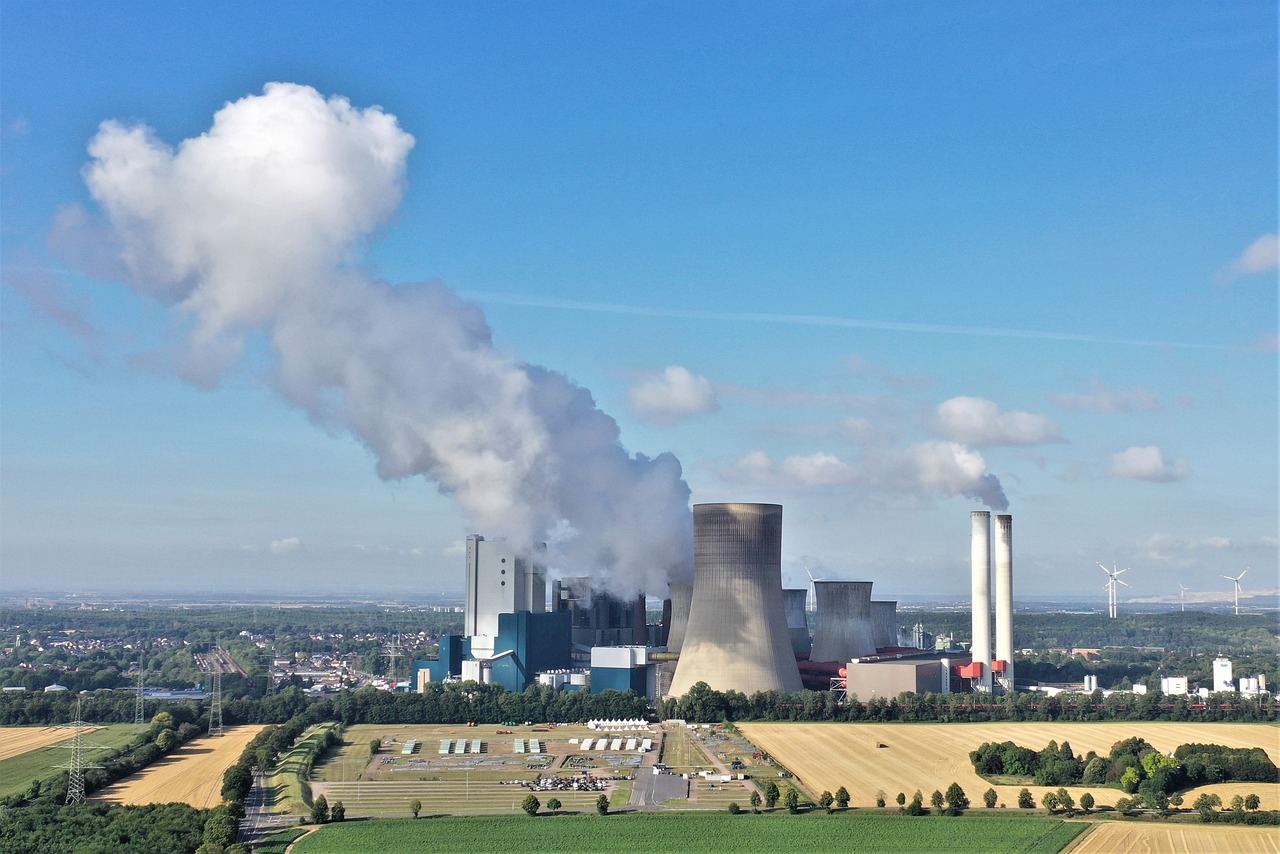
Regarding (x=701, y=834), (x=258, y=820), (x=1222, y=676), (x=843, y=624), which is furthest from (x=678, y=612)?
(x=258, y=820)

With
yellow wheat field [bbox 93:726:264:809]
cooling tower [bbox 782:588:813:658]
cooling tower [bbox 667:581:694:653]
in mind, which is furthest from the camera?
cooling tower [bbox 782:588:813:658]

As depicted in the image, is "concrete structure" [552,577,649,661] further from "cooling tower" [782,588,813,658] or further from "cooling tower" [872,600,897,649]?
"cooling tower" [872,600,897,649]

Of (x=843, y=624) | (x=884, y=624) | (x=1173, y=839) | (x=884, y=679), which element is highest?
(x=843, y=624)

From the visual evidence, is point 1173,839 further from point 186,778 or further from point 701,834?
point 186,778

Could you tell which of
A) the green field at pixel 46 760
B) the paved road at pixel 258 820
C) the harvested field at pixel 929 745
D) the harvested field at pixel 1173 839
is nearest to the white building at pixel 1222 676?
the harvested field at pixel 929 745

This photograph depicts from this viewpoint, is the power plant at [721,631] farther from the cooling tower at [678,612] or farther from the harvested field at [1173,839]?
the harvested field at [1173,839]

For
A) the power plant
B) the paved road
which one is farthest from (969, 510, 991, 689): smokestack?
the paved road

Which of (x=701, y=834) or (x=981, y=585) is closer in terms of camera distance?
(x=701, y=834)
